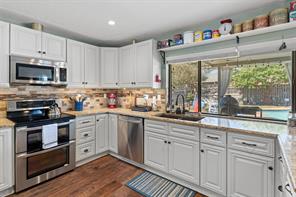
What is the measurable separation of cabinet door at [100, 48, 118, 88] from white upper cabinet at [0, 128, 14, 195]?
1918 mm

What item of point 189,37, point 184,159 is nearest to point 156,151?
point 184,159

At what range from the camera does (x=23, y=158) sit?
210 centimetres

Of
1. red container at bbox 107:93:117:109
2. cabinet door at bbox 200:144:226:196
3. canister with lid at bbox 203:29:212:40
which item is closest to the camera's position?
cabinet door at bbox 200:144:226:196

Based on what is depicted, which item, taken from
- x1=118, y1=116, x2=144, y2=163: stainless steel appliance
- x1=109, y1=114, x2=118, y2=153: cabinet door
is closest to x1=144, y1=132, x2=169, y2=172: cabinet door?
x1=118, y1=116, x2=144, y2=163: stainless steel appliance

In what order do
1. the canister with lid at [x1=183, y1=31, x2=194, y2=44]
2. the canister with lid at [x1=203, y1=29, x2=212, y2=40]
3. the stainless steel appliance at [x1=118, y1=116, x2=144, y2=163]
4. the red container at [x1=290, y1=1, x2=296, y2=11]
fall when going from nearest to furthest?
the red container at [x1=290, y1=1, x2=296, y2=11], the canister with lid at [x1=203, y1=29, x2=212, y2=40], the canister with lid at [x1=183, y1=31, x2=194, y2=44], the stainless steel appliance at [x1=118, y1=116, x2=144, y2=163]

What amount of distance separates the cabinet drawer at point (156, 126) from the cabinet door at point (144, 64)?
77 centimetres

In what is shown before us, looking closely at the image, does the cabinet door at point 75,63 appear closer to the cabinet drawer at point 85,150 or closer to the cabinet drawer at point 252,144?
the cabinet drawer at point 85,150

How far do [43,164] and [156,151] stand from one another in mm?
1689

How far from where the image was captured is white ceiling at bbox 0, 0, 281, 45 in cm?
203

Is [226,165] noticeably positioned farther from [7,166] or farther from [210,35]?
[7,166]

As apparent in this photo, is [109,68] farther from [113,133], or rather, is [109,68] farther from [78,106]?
[113,133]

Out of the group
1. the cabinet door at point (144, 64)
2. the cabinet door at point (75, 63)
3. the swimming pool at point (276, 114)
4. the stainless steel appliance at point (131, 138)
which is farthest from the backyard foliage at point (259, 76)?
the cabinet door at point (75, 63)

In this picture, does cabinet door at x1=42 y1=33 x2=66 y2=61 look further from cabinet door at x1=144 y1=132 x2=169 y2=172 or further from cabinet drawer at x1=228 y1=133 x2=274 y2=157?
cabinet drawer at x1=228 y1=133 x2=274 y2=157

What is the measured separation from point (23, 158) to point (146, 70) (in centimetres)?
232
